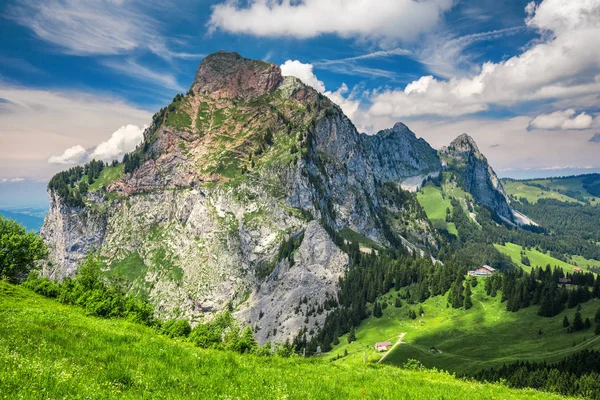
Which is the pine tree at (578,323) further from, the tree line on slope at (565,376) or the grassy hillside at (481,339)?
the tree line on slope at (565,376)


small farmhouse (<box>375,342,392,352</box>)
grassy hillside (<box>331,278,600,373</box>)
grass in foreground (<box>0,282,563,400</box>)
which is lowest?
small farmhouse (<box>375,342,392,352</box>)

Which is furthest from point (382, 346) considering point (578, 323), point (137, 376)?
point (137, 376)

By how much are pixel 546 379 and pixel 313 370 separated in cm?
8461

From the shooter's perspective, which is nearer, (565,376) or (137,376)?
(137,376)

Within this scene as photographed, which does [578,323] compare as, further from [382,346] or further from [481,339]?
[382,346]

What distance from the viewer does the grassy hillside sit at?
130375 mm

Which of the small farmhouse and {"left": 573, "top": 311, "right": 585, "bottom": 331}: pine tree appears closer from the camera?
{"left": 573, "top": 311, "right": 585, "bottom": 331}: pine tree

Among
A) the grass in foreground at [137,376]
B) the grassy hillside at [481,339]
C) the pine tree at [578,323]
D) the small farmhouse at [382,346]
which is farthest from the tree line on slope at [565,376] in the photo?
the small farmhouse at [382,346]

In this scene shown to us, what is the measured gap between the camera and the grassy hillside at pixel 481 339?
130m

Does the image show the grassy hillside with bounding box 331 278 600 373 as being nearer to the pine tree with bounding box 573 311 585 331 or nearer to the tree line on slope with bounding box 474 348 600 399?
the pine tree with bounding box 573 311 585 331

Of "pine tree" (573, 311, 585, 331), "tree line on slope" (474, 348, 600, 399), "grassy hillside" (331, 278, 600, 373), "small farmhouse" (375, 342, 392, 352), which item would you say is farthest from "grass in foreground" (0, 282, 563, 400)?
"small farmhouse" (375, 342, 392, 352)

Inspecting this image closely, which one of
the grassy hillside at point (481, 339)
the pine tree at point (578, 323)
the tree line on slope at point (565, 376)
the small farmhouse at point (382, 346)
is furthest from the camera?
the small farmhouse at point (382, 346)

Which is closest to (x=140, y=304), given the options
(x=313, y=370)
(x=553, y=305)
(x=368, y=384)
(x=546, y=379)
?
(x=313, y=370)

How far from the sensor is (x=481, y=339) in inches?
6220
